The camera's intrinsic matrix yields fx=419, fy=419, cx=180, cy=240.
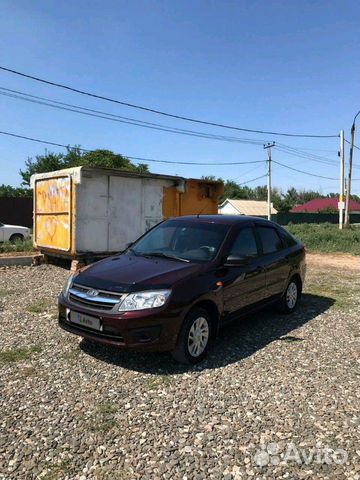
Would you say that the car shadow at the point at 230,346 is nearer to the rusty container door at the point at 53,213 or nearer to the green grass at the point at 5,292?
the green grass at the point at 5,292

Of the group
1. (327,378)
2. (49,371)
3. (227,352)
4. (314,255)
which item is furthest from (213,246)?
(314,255)

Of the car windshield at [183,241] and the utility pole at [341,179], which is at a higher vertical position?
the utility pole at [341,179]

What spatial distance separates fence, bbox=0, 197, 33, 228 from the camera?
83.0 ft

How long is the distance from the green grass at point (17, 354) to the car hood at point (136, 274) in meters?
1.00

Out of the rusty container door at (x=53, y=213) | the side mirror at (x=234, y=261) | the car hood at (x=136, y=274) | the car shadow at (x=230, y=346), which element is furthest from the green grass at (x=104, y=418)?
the rusty container door at (x=53, y=213)

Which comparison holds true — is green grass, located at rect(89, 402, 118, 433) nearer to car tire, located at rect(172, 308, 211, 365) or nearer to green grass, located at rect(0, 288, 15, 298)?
car tire, located at rect(172, 308, 211, 365)

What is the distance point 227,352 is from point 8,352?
2520 millimetres

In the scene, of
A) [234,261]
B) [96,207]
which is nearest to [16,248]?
[96,207]

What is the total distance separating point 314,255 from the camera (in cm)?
1725

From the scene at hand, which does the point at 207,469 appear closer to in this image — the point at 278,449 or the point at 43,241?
the point at 278,449

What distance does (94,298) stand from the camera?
170 inches

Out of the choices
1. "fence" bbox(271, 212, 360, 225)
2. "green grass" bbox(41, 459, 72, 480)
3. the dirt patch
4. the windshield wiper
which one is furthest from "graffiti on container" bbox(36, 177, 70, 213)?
"fence" bbox(271, 212, 360, 225)

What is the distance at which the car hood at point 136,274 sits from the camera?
427cm

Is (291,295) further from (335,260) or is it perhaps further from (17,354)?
(335,260)
